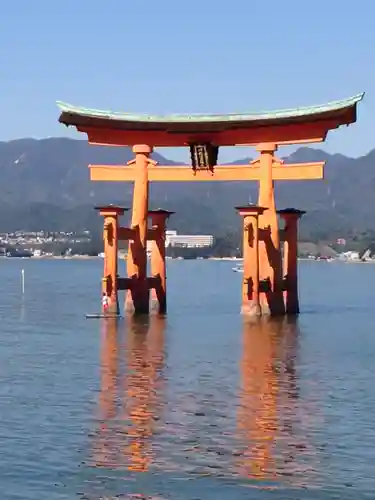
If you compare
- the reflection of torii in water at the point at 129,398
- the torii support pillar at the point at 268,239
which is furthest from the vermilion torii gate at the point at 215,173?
the reflection of torii in water at the point at 129,398

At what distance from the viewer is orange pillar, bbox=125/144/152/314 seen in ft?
133

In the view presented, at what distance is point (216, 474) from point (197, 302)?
45.4 metres

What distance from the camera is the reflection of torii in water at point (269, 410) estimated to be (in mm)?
15297

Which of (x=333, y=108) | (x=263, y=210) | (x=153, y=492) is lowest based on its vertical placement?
(x=153, y=492)

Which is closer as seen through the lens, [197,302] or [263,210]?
[263,210]

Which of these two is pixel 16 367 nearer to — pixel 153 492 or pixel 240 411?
pixel 240 411

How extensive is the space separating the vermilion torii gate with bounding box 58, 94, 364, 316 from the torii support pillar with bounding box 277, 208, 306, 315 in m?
0.04

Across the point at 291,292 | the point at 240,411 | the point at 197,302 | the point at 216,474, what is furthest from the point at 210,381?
the point at 197,302

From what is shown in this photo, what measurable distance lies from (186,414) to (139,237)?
71.3ft

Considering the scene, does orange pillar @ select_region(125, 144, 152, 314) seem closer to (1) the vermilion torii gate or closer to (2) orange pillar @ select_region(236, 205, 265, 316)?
(1) the vermilion torii gate

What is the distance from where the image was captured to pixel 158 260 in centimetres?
4206

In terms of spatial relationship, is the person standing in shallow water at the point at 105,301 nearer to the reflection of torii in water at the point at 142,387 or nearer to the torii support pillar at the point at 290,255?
the reflection of torii in water at the point at 142,387

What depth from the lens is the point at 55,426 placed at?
18.0m

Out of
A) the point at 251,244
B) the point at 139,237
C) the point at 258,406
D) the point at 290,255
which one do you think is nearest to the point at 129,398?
the point at 258,406
